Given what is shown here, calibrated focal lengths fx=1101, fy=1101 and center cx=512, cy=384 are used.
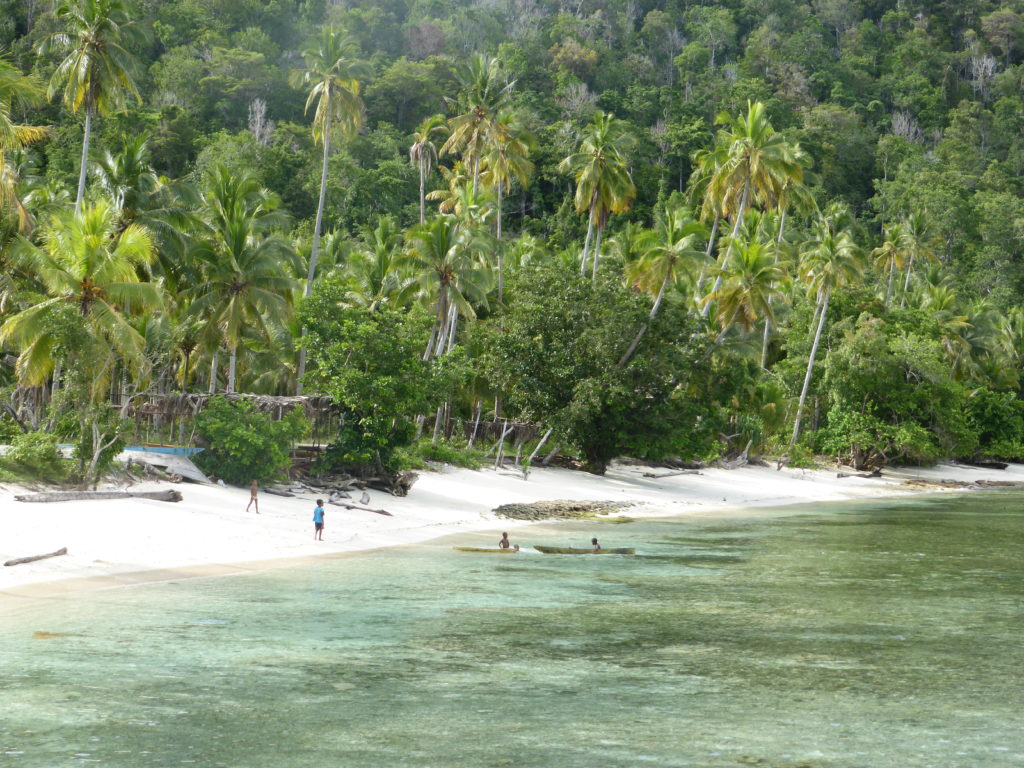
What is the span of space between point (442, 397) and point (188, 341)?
11.9 metres

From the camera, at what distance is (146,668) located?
12.9 metres

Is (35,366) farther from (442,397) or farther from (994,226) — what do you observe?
(994,226)

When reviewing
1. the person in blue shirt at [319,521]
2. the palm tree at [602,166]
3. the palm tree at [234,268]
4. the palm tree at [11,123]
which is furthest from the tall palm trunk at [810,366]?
the palm tree at [11,123]

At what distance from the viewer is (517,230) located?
83750 mm

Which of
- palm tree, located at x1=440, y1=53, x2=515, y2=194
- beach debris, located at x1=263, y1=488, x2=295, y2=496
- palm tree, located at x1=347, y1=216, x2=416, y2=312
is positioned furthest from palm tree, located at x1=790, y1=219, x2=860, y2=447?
beach debris, located at x1=263, y1=488, x2=295, y2=496

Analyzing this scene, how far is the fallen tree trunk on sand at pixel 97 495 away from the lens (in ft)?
75.8

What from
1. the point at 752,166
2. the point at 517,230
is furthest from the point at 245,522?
the point at 517,230

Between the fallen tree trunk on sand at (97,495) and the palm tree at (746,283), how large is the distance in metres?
27.7

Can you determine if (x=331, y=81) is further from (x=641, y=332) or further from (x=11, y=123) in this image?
(x=11, y=123)

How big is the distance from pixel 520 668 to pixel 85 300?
16.9 meters

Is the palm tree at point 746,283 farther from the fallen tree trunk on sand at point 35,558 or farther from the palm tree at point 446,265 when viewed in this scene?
the fallen tree trunk on sand at point 35,558

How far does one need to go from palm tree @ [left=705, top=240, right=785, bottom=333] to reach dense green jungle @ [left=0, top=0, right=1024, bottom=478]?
0.21 meters

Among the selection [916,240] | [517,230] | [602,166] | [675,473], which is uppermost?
[517,230]

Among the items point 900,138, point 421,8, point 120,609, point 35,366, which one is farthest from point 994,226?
point 120,609
